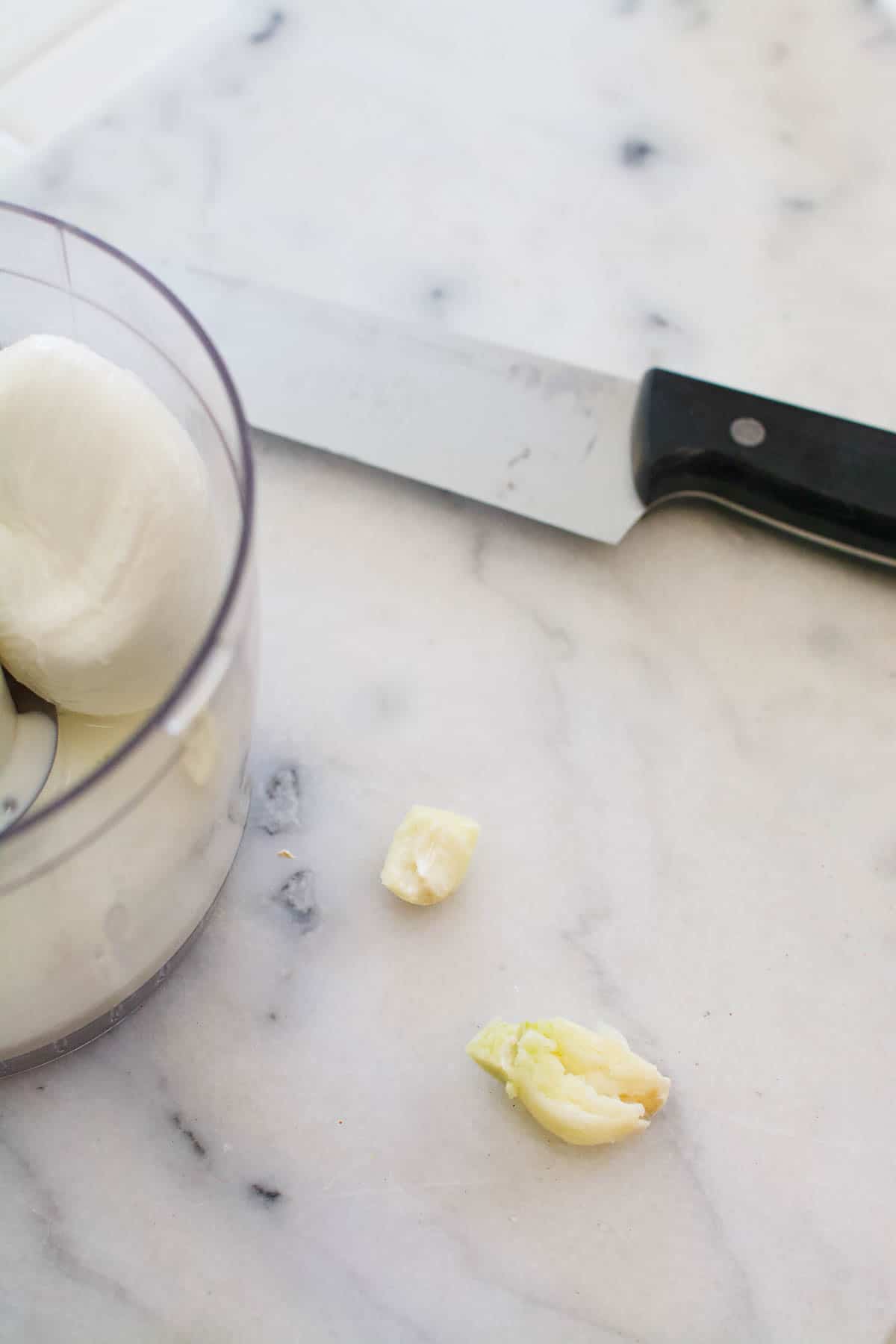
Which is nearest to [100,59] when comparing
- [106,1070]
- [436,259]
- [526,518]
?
[436,259]

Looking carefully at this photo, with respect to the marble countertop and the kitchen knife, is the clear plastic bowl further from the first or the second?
the kitchen knife

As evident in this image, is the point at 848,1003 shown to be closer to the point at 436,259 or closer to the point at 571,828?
the point at 571,828

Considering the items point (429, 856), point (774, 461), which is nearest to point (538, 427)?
point (774, 461)

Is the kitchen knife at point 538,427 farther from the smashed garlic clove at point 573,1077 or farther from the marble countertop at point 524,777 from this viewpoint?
the smashed garlic clove at point 573,1077

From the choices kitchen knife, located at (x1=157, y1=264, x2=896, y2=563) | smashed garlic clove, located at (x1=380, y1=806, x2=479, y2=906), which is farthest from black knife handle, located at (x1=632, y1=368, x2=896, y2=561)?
smashed garlic clove, located at (x1=380, y1=806, x2=479, y2=906)

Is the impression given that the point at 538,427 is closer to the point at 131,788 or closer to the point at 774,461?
the point at 774,461

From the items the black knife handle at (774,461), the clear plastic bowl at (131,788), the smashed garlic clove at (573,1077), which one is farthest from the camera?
the black knife handle at (774,461)

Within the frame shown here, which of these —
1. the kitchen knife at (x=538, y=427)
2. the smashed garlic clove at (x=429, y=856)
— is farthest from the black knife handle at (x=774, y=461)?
the smashed garlic clove at (x=429, y=856)
